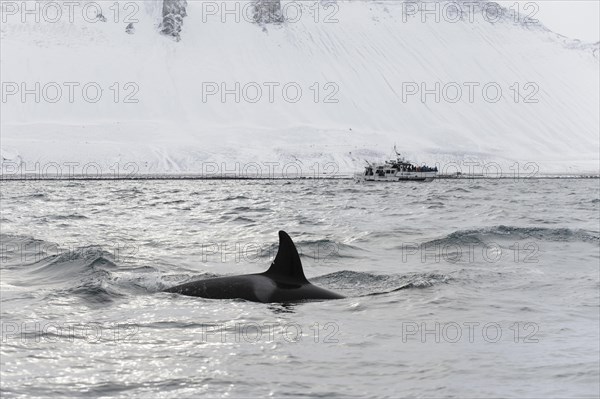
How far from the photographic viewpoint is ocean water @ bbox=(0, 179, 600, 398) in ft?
31.9

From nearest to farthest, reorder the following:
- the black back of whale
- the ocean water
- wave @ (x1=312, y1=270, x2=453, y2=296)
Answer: the ocean water, the black back of whale, wave @ (x1=312, y1=270, x2=453, y2=296)

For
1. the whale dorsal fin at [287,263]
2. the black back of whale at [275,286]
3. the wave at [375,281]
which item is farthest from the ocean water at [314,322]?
the whale dorsal fin at [287,263]

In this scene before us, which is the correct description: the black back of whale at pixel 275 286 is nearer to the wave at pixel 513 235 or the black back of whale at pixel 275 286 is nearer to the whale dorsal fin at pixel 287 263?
the whale dorsal fin at pixel 287 263

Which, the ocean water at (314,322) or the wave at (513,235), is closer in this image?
the ocean water at (314,322)

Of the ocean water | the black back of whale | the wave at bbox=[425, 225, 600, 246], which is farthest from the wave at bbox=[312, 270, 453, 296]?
the wave at bbox=[425, 225, 600, 246]

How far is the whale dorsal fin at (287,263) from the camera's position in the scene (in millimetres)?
15242

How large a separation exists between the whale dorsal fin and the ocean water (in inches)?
40.4

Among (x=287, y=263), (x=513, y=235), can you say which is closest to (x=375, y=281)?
(x=287, y=263)

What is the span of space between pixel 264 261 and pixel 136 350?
36.6 feet

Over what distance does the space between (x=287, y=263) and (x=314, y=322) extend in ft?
7.88

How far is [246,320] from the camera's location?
44.0 ft

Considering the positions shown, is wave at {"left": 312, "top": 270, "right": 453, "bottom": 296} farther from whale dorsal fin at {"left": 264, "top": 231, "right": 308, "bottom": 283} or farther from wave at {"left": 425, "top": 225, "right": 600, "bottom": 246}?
wave at {"left": 425, "top": 225, "right": 600, "bottom": 246}

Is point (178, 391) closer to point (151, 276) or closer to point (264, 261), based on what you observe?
point (151, 276)

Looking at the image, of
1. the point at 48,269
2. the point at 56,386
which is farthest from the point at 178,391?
the point at 48,269
